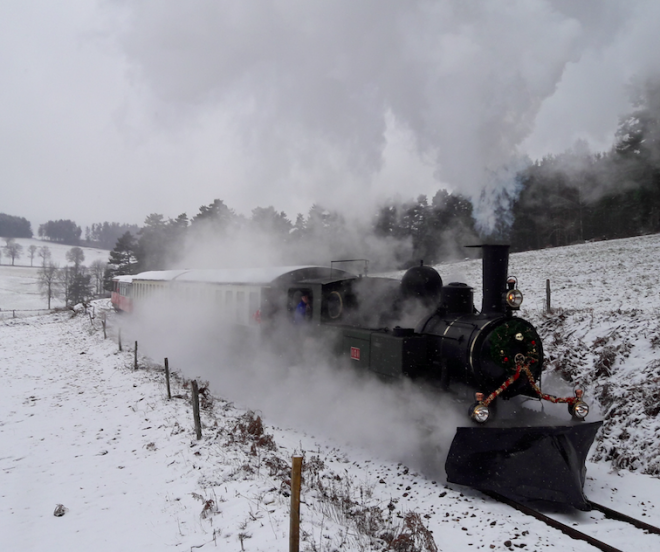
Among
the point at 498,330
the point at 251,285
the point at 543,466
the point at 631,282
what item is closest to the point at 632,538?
the point at 543,466

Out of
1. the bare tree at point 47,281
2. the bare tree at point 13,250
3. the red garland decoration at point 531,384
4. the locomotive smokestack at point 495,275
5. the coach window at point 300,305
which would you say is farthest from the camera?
the bare tree at point 13,250

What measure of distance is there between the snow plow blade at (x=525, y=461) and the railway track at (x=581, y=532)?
4.5 inches

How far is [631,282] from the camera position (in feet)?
53.5

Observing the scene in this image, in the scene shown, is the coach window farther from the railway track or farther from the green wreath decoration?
the railway track

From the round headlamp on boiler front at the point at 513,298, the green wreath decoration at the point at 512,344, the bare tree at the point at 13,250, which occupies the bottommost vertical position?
the green wreath decoration at the point at 512,344

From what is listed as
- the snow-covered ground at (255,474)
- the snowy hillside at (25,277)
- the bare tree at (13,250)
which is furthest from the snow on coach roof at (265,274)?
the bare tree at (13,250)

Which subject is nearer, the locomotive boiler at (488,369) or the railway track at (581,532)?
the railway track at (581,532)

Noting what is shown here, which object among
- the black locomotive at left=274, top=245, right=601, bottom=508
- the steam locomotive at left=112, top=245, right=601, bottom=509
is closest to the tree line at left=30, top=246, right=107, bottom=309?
the steam locomotive at left=112, top=245, right=601, bottom=509

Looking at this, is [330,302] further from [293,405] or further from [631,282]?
[631,282]

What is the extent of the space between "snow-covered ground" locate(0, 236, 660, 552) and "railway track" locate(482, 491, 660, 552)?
0.11 m

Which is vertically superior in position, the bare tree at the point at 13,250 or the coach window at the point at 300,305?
the bare tree at the point at 13,250

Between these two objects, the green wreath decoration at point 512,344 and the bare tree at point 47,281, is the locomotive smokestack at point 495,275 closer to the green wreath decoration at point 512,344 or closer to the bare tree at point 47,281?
the green wreath decoration at point 512,344

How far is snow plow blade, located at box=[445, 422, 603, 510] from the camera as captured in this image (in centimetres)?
488

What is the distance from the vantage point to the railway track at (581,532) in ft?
13.3
